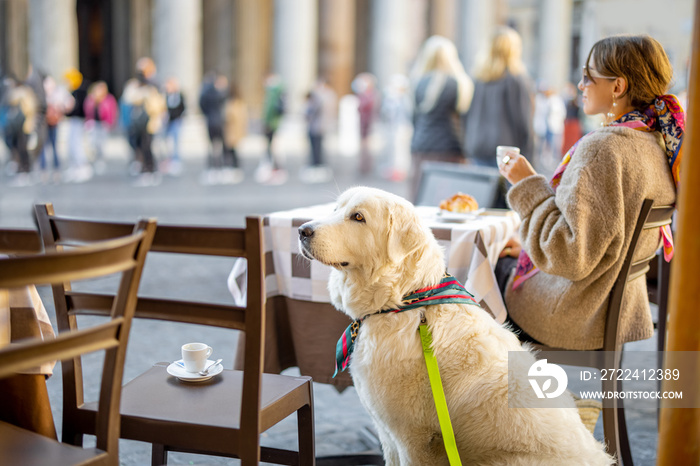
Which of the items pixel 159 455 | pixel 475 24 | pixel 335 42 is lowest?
pixel 159 455

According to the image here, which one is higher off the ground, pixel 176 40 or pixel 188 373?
pixel 176 40

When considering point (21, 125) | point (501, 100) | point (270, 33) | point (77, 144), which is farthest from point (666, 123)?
point (270, 33)

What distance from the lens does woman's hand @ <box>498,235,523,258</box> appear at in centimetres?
331

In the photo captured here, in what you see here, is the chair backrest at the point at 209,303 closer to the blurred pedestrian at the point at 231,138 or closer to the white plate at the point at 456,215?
the white plate at the point at 456,215

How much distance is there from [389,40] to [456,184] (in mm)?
16714

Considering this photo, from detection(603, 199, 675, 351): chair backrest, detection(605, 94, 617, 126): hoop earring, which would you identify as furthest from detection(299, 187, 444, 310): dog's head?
detection(605, 94, 617, 126): hoop earring

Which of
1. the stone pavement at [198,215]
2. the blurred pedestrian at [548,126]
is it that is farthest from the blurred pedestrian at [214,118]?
the blurred pedestrian at [548,126]

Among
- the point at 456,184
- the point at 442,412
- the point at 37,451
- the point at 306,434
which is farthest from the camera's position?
the point at 456,184

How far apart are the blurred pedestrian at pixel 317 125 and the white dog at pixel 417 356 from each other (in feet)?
40.6

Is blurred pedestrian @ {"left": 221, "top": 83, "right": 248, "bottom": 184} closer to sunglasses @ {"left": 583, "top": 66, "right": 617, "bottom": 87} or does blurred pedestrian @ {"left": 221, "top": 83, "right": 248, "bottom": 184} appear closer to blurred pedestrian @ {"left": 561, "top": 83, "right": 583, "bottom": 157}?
blurred pedestrian @ {"left": 561, "top": 83, "right": 583, "bottom": 157}

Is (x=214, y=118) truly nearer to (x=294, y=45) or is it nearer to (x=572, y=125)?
(x=294, y=45)

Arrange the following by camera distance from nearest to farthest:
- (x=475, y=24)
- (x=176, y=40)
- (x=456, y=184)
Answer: (x=456, y=184) → (x=176, y=40) → (x=475, y=24)

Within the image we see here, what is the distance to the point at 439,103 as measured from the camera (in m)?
6.70

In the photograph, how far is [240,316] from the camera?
1.91 metres
